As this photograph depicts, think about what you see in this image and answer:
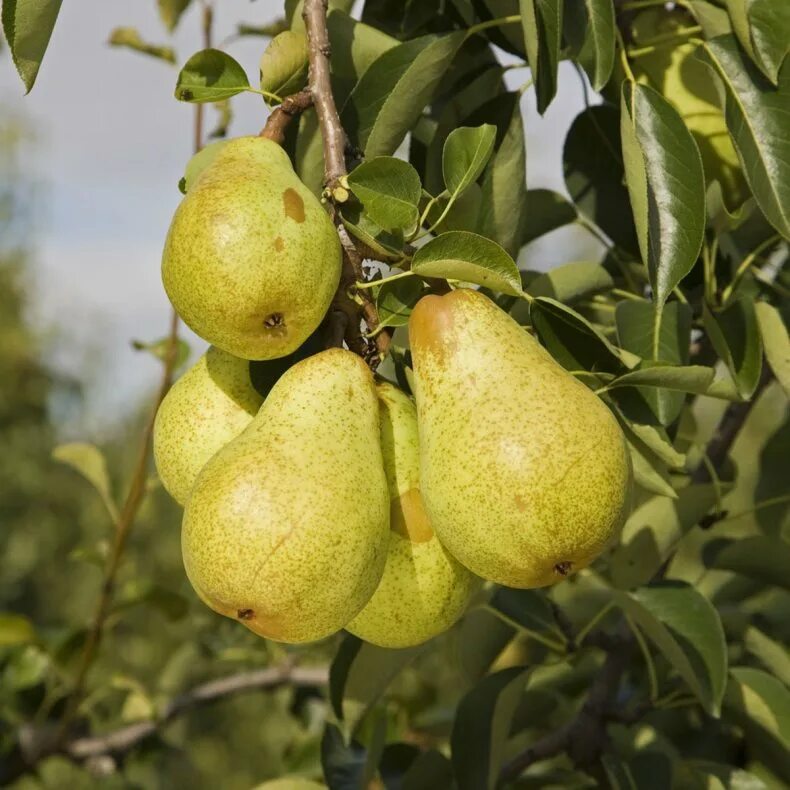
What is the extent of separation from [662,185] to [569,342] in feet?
0.48

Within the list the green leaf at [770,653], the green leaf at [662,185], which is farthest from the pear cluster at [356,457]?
the green leaf at [770,653]

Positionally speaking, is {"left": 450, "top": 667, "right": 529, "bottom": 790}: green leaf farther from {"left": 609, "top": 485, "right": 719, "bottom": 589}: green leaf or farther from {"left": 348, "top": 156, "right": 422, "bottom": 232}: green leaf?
{"left": 348, "top": 156, "right": 422, "bottom": 232}: green leaf

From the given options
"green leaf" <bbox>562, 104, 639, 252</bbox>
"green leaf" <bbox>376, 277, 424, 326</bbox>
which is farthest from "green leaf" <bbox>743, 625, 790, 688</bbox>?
"green leaf" <bbox>376, 277, 424, 326</bbox>

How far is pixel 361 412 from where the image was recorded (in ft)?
2.60

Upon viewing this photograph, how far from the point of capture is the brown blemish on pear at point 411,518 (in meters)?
0.79

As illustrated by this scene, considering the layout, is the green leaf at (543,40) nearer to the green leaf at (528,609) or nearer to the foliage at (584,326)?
the foliage at (584,326)

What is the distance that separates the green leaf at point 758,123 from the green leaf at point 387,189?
0.30 metres

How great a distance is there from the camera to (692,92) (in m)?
1.14

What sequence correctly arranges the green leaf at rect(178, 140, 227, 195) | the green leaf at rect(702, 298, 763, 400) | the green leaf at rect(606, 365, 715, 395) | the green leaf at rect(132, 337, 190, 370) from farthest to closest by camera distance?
the green leaf at rect(132, 337, 190, 370) < the green leaf at rect(702, 298, 763, 400) < the green leaf at rect(178, 140, 227, 195) < the green leaf at rect(606, 365, 715, 395)

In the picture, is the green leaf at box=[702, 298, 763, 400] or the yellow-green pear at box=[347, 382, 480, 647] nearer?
the yellow-green pear at box=[347, 382, 480, 647]

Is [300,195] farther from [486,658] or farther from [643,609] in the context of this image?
[486,658]

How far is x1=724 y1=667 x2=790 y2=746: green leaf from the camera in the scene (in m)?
1.19

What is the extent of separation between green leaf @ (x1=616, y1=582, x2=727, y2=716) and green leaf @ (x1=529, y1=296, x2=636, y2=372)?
0.26 metres

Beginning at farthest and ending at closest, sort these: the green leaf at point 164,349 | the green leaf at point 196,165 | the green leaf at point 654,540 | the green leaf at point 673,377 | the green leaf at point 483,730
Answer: the green leaf at point 164,349, the green leaf at point 654,540, the green leaf at point 483,730, the green leaf at point 196,165, the green leaf at point 673,377
